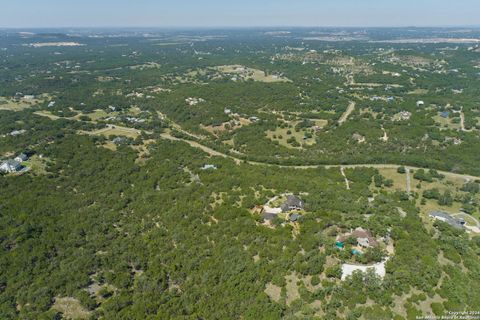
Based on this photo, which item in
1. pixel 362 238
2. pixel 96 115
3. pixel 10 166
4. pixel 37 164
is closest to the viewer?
pixel 362 238

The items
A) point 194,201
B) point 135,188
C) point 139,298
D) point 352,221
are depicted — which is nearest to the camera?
point 139,298

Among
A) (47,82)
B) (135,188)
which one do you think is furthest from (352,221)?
(47,82)

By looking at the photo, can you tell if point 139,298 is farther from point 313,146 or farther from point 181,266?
point 313,146

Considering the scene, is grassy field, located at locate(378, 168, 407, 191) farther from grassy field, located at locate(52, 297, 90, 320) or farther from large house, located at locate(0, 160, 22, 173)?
large house, located at locate(0, 160, 22, 173)

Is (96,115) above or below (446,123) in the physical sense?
below

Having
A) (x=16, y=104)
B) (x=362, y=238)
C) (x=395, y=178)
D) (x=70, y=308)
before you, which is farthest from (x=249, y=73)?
(x=70, y=308)

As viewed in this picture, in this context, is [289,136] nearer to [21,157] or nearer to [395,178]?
[395,178]
